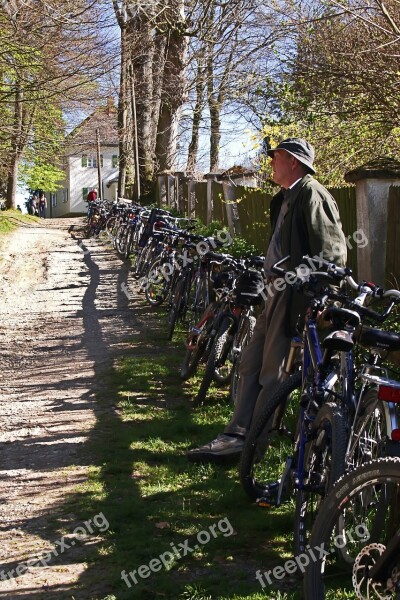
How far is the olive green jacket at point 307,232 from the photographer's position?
5.38 m

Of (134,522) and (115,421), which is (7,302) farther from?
(134,522)

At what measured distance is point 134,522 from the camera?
517cm

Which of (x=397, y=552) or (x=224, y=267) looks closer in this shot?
(x=397, y=552)

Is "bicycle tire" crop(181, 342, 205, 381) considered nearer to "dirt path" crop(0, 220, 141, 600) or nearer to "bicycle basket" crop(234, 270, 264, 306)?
"dirt path" crop(0, 220, 141, 600)

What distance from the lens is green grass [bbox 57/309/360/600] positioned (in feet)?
14.3

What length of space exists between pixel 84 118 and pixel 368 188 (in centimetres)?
3322

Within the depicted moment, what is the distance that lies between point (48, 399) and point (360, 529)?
16.1ft

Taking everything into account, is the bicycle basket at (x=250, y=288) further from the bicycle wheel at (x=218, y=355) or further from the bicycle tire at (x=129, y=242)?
the bicycle tire at (x=129, y=242)

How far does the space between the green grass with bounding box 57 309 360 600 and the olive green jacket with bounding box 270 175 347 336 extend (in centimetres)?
111

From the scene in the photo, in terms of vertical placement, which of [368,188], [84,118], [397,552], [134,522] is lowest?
[134,522]

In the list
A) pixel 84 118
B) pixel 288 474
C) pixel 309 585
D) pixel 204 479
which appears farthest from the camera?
pixel 84 118

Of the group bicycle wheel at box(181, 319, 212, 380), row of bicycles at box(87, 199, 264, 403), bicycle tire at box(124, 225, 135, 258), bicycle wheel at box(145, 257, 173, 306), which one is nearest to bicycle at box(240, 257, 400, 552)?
row of bicycles at box(87, 199, 264, 403)

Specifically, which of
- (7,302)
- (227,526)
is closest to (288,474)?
(227,526)

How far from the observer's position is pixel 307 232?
551 centimetres
